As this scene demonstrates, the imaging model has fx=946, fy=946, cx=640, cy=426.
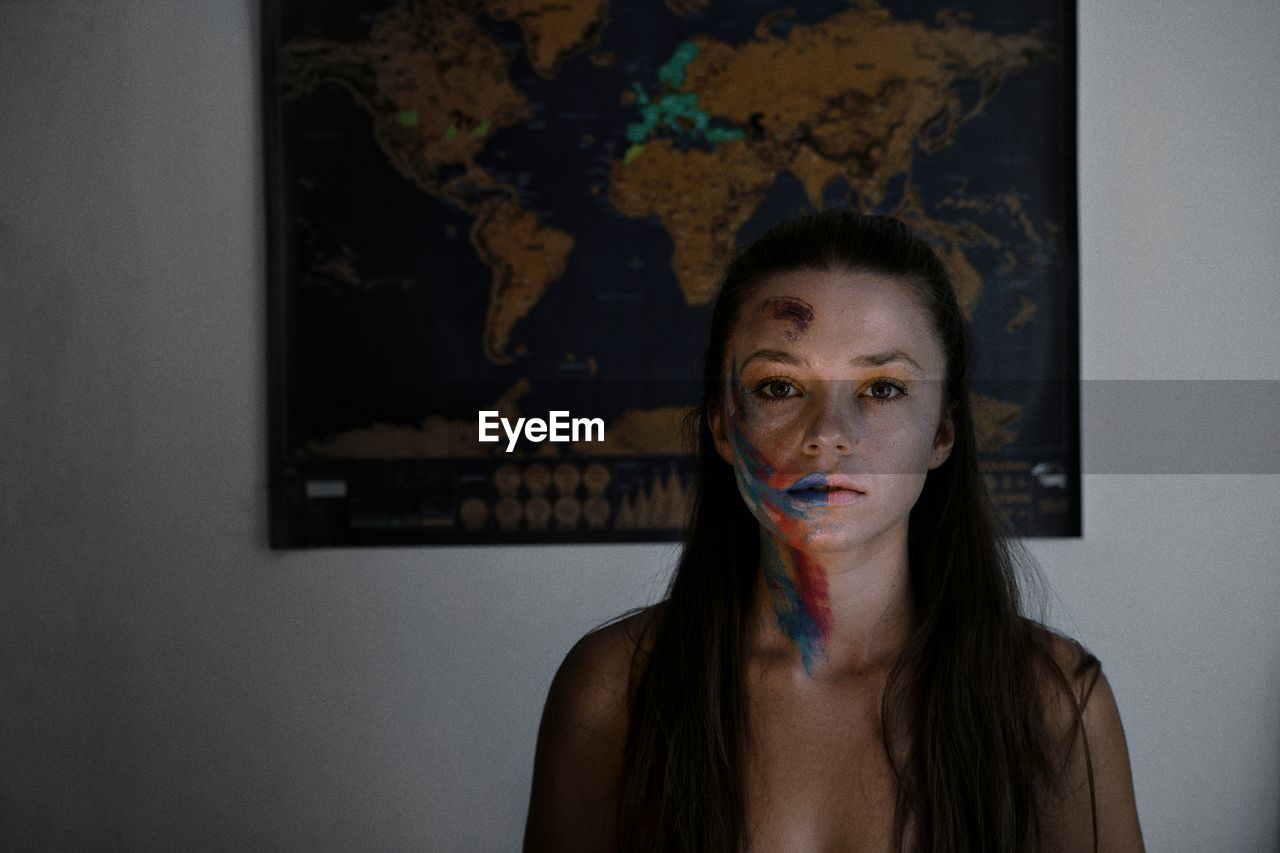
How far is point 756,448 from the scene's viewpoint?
1.02 metres

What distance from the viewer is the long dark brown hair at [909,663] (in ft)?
3.28

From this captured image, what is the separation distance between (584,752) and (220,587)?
0.94m

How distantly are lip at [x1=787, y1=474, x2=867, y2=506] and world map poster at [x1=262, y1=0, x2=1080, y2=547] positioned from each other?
75cm

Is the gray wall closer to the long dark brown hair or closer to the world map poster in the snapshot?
the world map poster

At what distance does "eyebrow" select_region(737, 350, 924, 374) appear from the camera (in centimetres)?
99

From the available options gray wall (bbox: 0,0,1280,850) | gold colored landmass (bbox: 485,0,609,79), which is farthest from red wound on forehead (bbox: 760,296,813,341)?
gold colored landmass (bbox: 485,0,609,79)

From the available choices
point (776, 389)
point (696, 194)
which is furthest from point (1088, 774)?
point (696, 194)

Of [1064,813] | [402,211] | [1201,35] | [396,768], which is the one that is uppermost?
[1201,35]

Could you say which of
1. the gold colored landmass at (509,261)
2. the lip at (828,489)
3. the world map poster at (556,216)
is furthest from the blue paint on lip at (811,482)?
the gold colored landmass at (509,261)

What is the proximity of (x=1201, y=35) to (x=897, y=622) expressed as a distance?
1.39 metres

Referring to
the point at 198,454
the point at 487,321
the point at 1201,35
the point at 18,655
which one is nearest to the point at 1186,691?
the point at 1201,35

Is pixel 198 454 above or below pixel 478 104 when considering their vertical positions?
below

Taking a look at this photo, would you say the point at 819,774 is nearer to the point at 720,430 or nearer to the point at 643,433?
the point at 720,430

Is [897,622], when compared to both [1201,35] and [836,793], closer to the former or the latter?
[836,793]
